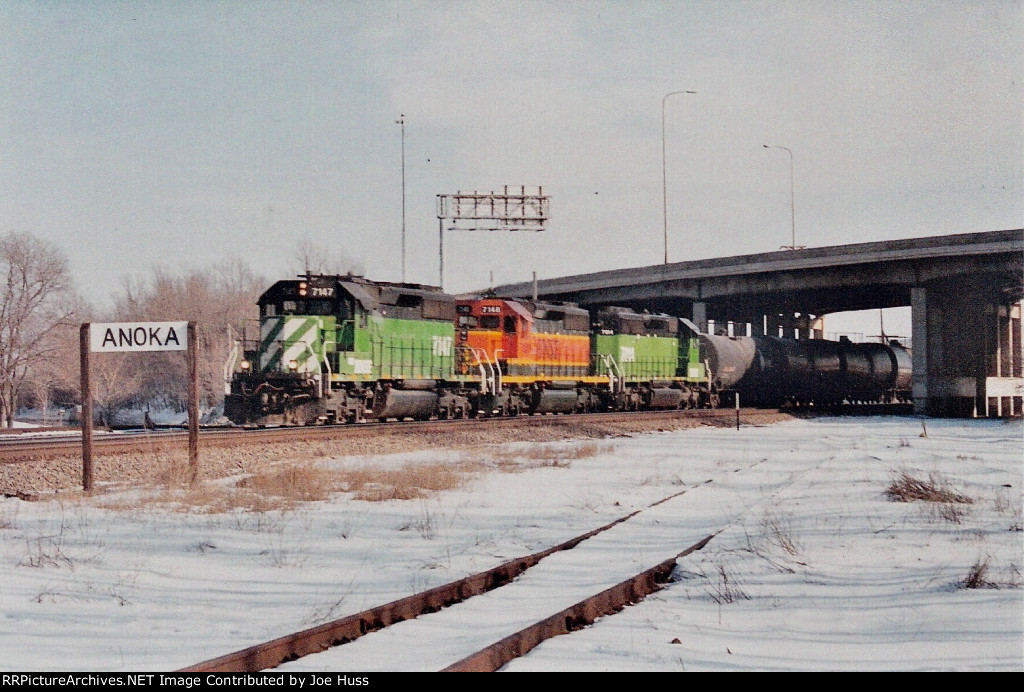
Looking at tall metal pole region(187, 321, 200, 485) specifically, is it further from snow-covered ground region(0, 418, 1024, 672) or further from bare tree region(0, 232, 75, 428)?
bare tree region(0, 232, 75, 428)

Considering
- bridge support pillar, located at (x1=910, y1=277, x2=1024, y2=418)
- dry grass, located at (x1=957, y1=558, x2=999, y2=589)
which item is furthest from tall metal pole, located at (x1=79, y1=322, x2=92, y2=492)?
bridge support pillar, located at (x1=910, y1=277, x2=1024, y2=418)

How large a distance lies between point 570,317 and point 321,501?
2037 cm

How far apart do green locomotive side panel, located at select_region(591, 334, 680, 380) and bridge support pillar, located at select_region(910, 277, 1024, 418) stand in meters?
14.3

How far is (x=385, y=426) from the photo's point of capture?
2022 centimetres

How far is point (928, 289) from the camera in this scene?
145 feet

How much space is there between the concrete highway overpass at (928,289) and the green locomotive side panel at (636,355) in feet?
33.3

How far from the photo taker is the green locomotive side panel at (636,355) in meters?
33.1

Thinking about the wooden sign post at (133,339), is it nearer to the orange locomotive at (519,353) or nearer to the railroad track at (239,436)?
the railroad track at (239,436)

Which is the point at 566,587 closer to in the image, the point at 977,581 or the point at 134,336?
the point at 977,581

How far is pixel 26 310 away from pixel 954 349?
41766 millimetres

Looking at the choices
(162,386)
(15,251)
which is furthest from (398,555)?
(162,386)

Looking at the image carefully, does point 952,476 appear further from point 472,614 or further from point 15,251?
point 15,251

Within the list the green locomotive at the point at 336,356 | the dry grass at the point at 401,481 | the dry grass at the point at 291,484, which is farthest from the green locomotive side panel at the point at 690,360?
the dry grass at the point at 401,481

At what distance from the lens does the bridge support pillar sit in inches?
1693
